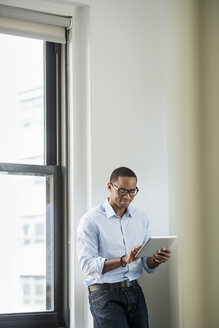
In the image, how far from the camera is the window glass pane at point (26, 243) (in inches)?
112

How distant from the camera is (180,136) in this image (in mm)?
583

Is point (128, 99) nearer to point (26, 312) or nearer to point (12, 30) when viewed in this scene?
point (12, 30)

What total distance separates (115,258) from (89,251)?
0.49 ft

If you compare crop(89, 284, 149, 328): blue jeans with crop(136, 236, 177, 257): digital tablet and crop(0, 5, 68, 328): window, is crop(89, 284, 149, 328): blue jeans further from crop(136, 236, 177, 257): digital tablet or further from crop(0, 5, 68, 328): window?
crop(0, 5, 68, 328): window

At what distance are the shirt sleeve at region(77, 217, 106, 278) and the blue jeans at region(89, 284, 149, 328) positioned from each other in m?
0.11

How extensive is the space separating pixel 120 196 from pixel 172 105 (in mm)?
1950

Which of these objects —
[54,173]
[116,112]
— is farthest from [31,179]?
[116,112]

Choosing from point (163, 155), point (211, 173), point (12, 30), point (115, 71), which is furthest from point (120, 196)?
point (211, 173)

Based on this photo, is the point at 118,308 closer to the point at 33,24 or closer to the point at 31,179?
the point at 31,179

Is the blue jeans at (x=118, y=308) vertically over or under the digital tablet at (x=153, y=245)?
under

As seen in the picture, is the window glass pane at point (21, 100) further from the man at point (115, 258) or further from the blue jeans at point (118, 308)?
the blue jeans at point (118, 308)

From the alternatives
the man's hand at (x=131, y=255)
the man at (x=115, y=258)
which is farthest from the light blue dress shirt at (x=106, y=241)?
the man's hand at (x=131, y=255)

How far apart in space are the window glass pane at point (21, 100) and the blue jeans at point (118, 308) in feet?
3.20

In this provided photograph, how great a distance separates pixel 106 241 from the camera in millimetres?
2520
